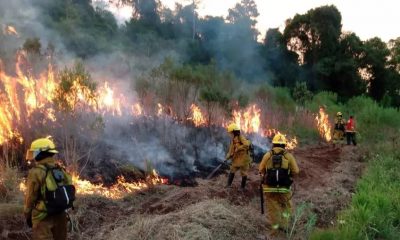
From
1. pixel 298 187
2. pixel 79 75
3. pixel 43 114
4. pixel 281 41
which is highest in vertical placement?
pixel 281 41

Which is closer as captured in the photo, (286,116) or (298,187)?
(298,187)

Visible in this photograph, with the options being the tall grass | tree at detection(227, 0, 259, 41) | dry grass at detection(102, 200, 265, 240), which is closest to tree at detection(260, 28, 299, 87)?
tree at detection(227, 0, 259, 41)

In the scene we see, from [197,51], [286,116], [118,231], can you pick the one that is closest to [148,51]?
[197,51]

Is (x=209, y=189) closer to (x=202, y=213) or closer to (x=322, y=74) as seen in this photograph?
(x=202, y=213)

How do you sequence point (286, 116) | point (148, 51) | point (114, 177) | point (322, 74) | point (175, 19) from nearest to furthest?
point (114, 177) → point (286, 116) → point (148, 51) → point (322, 74) → point (175, 19)

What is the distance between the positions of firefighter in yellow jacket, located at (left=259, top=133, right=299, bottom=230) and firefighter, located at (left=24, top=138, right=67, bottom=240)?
3371 mm

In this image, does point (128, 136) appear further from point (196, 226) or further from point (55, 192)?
point (55, 192)

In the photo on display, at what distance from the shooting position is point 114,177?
37.3 feet

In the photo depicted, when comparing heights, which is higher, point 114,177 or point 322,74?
point 322,74

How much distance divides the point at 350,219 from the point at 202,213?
2362 mm

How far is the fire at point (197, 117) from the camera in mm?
16359

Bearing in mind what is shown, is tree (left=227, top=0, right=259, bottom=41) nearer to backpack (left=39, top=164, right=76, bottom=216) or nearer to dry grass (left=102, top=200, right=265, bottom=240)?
dry grass (left=102, top=200, right=265, bottom=240)

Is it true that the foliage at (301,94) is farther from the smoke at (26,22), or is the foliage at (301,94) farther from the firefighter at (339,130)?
the smoke at (26,22)

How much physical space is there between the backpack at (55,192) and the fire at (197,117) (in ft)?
34.9
